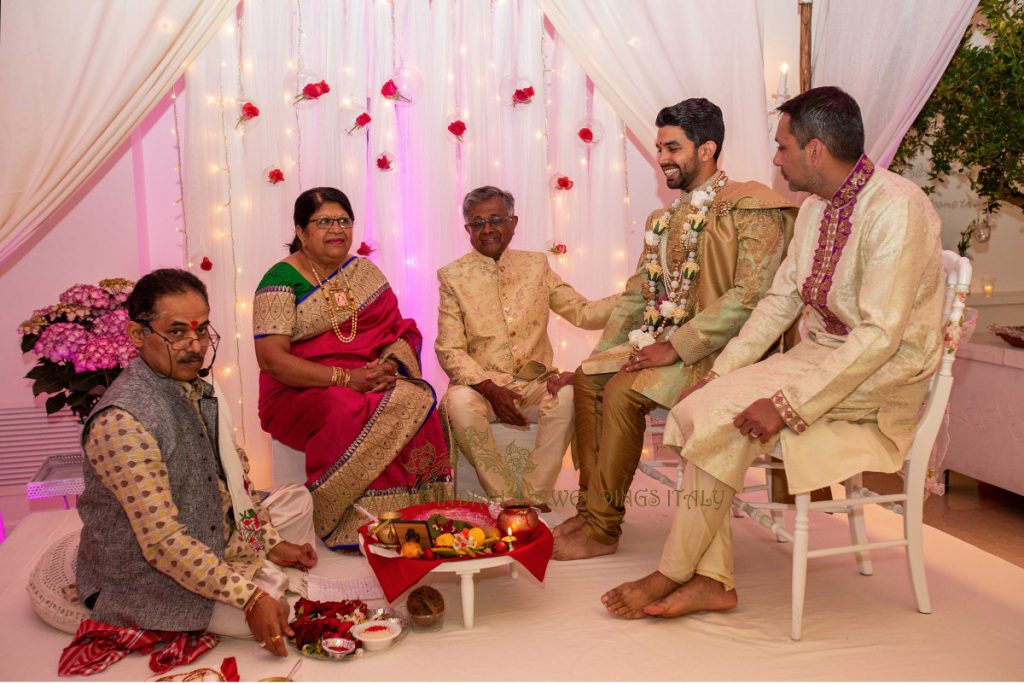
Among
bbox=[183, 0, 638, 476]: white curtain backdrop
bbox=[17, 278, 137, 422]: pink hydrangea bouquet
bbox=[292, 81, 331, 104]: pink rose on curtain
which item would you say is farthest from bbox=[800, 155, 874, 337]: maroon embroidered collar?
bbox=[17, 278, 137, 422]: pink hydrangea bouquet

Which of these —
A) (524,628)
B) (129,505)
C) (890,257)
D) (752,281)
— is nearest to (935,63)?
(752,281)

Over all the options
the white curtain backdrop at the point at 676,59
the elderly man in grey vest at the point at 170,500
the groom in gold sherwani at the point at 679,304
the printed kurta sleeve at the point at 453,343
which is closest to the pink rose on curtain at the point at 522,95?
the white curtain backdrop at the point at 676,59

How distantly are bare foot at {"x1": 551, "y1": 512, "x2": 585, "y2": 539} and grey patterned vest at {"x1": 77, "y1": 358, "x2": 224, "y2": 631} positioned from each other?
144 centimetres

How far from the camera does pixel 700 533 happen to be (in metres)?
2.96

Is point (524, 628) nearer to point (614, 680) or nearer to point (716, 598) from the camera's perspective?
point (614, 680)

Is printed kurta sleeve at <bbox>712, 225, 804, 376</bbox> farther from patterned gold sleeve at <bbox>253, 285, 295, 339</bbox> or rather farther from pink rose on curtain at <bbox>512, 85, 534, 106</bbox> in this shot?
pink rose on curtain at <bbox>512, 85, 534, 106</bbox>

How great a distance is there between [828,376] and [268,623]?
1809mm

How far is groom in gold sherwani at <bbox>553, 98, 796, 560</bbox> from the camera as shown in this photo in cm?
354

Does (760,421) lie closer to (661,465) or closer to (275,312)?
(661,465)

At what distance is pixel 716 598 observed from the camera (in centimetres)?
300

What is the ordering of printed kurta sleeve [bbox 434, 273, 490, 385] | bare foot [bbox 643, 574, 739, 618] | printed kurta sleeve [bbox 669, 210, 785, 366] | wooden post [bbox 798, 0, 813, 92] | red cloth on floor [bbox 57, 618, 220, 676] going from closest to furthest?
1. red cloth on floor [bbox 57, 618, 220, 676]
2. bare foot [bbox 643, 574, 739, 618]
3. printed kurta sleeve [bbox 669, 210, 785, 366]
4. printed kurta sleeve [bbox 434, 273, 490, 385]
5. wooden post [bbox 798, 0, 813, 92]

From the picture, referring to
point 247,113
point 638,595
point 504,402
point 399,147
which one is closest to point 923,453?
point 638,595

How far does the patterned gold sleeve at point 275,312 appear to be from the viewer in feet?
13.1

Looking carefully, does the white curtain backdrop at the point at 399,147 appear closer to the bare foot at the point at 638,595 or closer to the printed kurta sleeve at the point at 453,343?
the printed kurta sleeve at the point at 453,343
